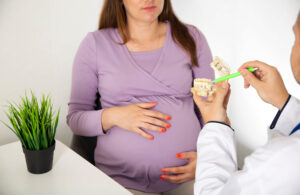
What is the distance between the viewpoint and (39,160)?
0.93m

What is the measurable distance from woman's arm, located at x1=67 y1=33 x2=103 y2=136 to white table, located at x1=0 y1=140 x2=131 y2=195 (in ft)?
0.61

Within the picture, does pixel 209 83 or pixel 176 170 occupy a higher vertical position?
pixel 209 83

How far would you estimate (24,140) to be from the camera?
3.07 feet

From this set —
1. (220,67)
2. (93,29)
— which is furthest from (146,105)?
(93,29)

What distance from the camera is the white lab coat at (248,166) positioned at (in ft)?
1.96

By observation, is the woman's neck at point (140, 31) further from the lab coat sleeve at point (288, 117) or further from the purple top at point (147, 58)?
the lab coat sleeve at point (288, 117)

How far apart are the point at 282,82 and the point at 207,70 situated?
405 millimetres

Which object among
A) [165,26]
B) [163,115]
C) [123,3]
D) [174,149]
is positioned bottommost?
[174,149]

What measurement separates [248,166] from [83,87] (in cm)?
80

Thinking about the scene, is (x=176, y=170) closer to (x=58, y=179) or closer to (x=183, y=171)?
(x=183, y=171)

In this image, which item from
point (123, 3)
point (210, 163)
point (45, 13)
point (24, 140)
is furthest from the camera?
point (123, 3)

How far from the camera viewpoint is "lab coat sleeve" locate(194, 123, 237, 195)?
761 millimetres

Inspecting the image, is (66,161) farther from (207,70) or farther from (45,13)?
(207,70)

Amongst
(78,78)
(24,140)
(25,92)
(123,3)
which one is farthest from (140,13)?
(24,140)
